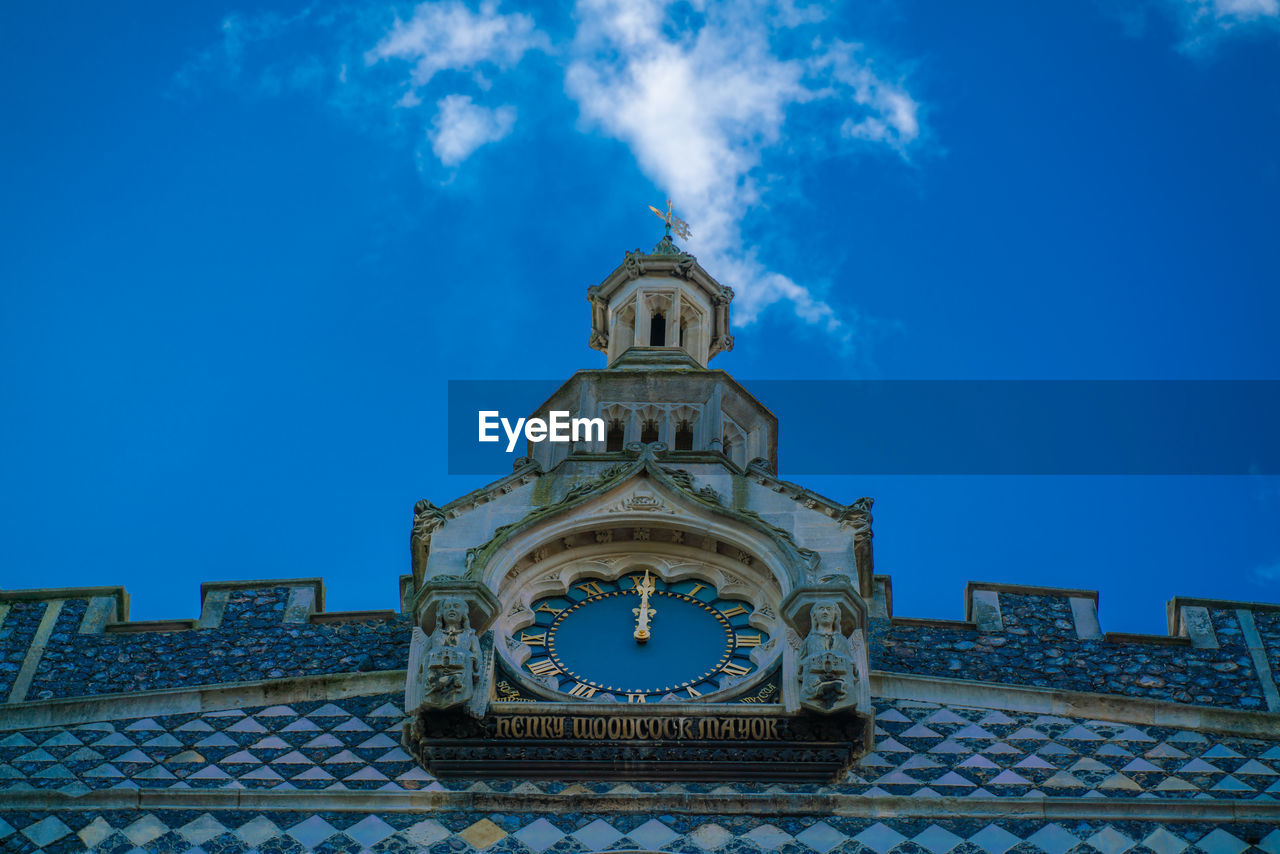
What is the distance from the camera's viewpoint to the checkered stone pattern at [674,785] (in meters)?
20.0

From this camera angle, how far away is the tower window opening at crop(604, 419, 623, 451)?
25812 millimetres

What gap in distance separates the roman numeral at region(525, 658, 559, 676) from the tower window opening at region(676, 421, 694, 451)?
15.3 feet

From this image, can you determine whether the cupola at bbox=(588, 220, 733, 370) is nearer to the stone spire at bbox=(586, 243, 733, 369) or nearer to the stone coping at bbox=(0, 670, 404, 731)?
the stone spire at bbox=(586, 243, 733, 369)

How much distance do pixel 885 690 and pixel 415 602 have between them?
415 centimetres

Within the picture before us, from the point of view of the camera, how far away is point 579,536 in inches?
895

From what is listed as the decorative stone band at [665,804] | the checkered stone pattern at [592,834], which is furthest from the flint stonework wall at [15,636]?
the checkered stone pattern at [592,834]

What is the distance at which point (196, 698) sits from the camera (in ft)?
70.4

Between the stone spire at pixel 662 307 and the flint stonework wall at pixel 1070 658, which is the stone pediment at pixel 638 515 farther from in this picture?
the stone spire at pixel 662 307

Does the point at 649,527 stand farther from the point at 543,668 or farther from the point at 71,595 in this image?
the point at 71,595

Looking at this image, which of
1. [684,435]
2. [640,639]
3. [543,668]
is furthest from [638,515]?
[684,435]

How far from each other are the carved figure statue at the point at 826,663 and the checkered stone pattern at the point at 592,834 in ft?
3.65

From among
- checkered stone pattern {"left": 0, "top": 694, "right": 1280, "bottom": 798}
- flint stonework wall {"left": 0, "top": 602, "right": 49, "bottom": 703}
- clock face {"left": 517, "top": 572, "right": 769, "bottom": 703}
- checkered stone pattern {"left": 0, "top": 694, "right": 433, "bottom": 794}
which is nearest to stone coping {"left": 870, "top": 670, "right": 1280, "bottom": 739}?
checkered stone pattern {"left": 0, "top": 694, "right": 1280, "bottom": 798}

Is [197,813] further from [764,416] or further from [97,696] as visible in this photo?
[764,416]

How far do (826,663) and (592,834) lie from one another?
97.1 inches
